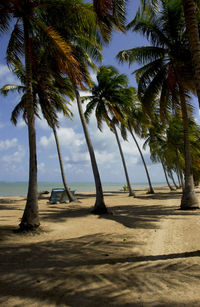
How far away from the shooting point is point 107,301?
9.36ft

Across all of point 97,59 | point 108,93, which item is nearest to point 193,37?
point 97,59

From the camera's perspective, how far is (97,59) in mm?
12461

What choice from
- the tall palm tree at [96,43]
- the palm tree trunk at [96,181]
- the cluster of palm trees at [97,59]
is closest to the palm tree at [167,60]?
the cluster of palm trees at [97,59]

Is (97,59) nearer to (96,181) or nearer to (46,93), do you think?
(46,93)

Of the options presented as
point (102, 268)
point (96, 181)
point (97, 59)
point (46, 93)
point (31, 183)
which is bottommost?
point (102, 268)

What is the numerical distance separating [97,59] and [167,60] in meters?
4.25

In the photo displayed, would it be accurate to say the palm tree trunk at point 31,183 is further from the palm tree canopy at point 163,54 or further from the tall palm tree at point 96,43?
the palm tree canopy at point 163,54

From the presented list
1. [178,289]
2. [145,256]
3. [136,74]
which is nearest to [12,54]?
[136,74]

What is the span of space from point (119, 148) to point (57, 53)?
53.8 ft

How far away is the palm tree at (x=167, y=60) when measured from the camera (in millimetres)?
11211

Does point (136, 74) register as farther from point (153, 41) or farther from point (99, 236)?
point (99, 236)

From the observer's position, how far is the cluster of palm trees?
7184 mm

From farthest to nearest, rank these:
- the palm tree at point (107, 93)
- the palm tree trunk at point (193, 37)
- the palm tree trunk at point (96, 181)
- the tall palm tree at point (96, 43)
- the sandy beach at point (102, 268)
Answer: the palm tree at point (107, 93) → the palm tree trunk at point (96, 181) → the tall palm tree at point (96, 43) → the palm tree trunk at point (193, 37) → the sandy beach at point (102, 268)

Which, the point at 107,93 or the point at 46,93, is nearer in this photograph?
the point at 46,93
